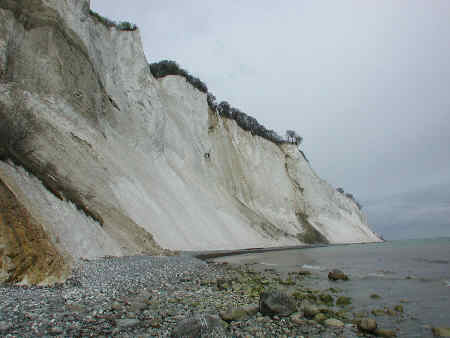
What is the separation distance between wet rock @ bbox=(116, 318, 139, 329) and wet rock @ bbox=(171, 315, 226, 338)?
28.8 inches

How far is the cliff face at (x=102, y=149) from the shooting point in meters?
12.7

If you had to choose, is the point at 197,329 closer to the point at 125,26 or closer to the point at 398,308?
the point at 398,308

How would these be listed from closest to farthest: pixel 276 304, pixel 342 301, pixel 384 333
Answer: pixel 384 333 → pixel 276 304 → pixel 342 301

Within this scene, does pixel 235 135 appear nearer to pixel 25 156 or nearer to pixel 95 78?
pixel 95 78

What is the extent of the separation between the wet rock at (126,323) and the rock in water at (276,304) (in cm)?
251

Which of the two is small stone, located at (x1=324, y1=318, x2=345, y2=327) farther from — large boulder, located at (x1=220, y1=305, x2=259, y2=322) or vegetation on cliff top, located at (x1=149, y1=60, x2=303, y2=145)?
vegetation on cliff top, located at (x1=149, y1=60, x2=303, y2=145)

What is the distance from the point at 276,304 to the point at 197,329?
2199mm

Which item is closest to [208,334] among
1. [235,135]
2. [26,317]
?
[26,317]

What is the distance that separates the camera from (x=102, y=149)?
21.7 meters

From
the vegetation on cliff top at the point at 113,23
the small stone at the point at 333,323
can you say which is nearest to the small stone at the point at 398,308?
the small stone at the point at 333,323

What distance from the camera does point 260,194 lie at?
46.9m

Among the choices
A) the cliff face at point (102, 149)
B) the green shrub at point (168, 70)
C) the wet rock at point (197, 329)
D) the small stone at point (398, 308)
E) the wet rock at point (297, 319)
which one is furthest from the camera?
the green shrub at point (168, 70)

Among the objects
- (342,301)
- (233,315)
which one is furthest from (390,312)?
(233,315)

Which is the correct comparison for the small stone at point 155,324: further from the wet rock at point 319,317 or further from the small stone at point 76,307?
the wet rock at point 319,317
